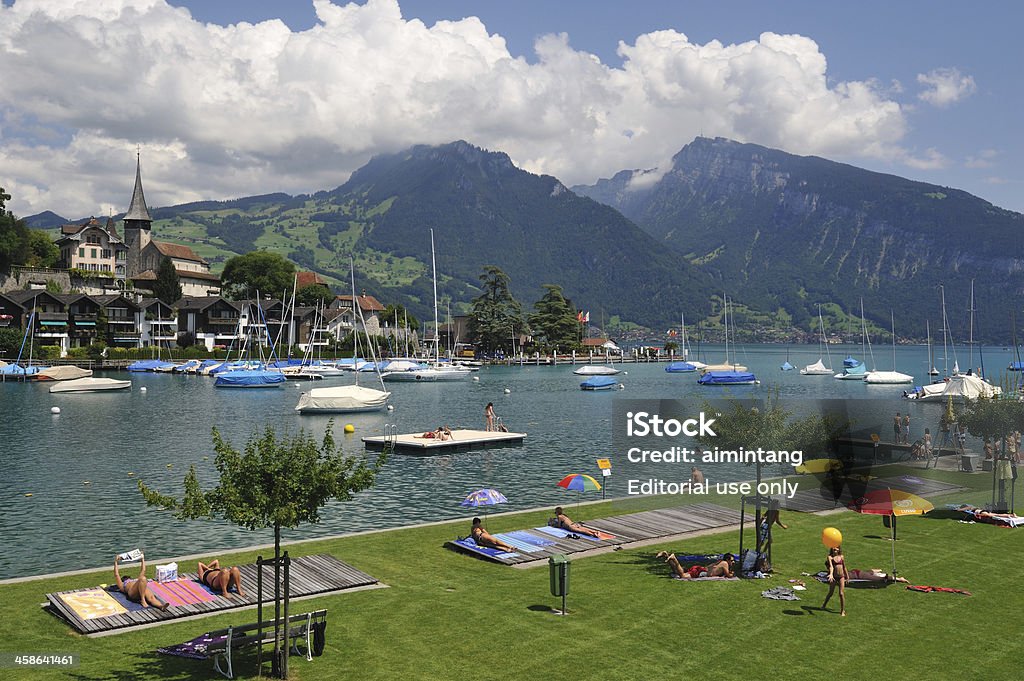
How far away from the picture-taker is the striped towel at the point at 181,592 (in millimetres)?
19500

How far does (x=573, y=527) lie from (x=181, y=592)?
1220 centimetres

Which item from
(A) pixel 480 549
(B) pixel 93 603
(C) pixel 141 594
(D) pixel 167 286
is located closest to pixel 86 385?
(D) pixel 167 286

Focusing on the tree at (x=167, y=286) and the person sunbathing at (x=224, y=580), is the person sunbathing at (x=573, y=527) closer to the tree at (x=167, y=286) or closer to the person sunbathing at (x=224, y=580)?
the person sunbathing at (x=224, y=580)

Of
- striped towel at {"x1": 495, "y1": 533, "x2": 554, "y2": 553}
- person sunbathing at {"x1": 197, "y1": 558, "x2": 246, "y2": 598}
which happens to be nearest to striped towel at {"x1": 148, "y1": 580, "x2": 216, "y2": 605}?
person sunbathing at {"x1": 197, "y1": 558, "x2": 246, "y2": 598}

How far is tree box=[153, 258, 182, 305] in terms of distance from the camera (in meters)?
172

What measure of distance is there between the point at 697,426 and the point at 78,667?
722 inches

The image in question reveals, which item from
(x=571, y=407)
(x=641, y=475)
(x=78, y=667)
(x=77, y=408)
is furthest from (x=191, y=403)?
(x=78, y=667)

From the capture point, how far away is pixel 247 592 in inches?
795

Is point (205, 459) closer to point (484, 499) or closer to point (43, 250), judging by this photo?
point (484, 499)

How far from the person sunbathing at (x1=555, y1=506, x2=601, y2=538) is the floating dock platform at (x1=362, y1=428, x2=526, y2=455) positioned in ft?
90.8

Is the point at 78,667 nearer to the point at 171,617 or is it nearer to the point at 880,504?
the point at 171,617

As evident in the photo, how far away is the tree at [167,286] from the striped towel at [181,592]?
164 metres

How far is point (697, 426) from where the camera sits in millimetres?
26422

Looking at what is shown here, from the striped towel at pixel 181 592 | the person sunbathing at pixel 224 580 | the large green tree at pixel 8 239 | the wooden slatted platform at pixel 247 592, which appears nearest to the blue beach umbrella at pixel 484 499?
the wooden slatted platform at pixel 247 592
